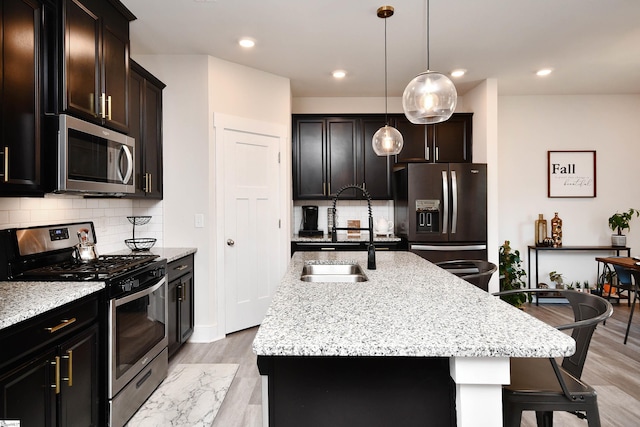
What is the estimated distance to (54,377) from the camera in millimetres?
1561

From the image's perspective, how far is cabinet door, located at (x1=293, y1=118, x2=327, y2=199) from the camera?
4578 mm

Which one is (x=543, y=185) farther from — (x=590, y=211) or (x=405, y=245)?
(x=405, y=245)

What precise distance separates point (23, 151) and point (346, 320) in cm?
174

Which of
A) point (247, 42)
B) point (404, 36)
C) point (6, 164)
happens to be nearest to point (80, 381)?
point (6, 164)

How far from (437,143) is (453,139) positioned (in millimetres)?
205

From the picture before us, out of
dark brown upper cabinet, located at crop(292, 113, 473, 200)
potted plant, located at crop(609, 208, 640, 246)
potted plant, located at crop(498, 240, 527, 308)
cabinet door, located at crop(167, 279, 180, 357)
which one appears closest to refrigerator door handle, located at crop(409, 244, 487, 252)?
potted plant, located at crop(498, 240, 527, 308)

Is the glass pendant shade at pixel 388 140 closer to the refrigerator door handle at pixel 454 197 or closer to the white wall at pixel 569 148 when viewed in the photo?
the refrigerator door handle at pixel 454 197

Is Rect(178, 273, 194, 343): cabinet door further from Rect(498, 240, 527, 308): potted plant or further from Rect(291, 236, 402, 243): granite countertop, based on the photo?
Rect(498, 240, 527, 308): potted plant

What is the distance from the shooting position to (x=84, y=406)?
5.85ft

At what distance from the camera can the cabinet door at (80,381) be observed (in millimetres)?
1620

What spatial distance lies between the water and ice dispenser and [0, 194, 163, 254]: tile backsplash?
2691mm

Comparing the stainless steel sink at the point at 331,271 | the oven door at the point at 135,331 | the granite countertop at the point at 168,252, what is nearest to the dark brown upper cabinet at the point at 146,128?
the granite countertop at the point at 168,252

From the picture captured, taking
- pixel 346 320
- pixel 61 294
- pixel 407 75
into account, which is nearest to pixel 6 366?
pixel 61 294

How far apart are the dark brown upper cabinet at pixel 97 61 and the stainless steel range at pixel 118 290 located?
781mm
